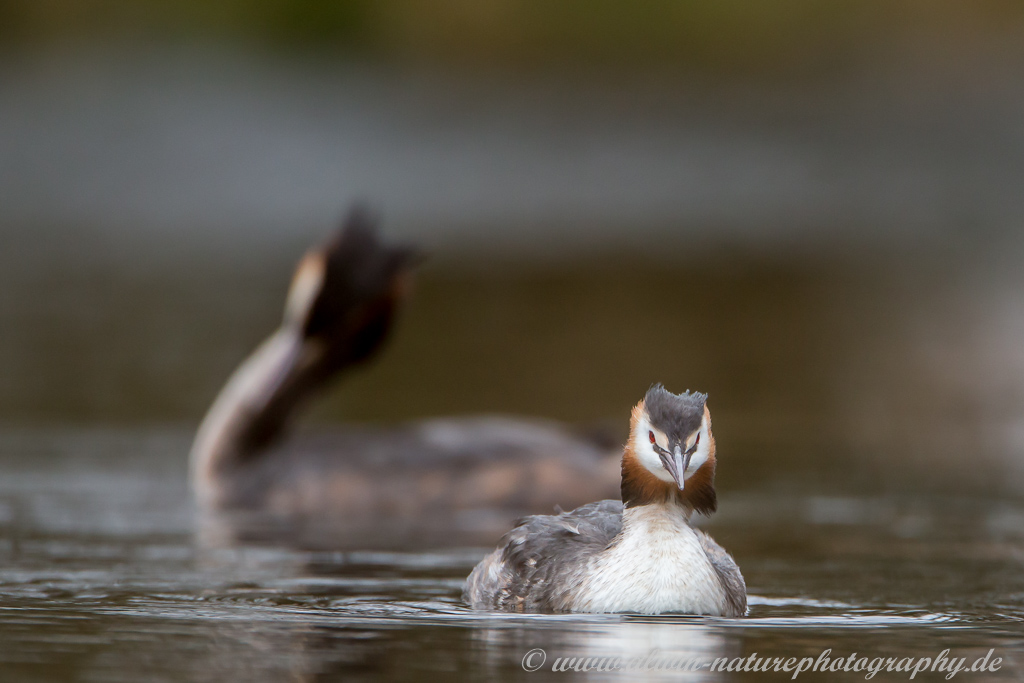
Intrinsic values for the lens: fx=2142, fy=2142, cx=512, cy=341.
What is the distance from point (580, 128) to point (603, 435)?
3921cm

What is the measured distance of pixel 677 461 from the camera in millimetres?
8602

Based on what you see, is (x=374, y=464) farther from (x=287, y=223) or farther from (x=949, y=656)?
(x=287, y=223)

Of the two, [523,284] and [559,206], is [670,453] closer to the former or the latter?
[523,284]

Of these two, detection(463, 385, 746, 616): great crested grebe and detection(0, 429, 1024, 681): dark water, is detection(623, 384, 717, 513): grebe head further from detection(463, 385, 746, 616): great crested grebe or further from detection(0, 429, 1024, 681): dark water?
detection(0, 429, 1024, 681): dark water

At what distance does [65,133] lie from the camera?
48.3m

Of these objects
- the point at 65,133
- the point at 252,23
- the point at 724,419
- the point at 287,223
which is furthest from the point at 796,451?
the point at 252,23

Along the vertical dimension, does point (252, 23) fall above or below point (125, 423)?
above

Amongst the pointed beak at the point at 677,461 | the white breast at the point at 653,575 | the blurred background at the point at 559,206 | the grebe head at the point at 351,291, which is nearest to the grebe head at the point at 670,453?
the pointed beak at the point at 677,461

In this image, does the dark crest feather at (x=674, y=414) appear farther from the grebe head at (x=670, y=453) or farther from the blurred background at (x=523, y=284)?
the blurred background at (x=523, y=284)

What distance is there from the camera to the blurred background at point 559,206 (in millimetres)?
19828

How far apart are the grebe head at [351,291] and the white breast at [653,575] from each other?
558cm

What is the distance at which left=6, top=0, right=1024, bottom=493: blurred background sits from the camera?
19828mm

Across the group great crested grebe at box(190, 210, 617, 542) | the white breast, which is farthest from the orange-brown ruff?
great crested grebe at box(190, 210, 617, 542)

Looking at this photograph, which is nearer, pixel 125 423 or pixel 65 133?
pixel 125 423
